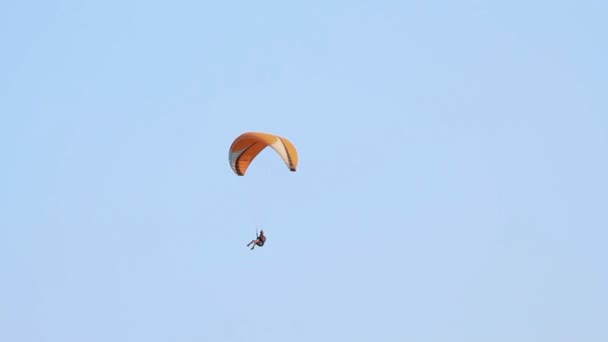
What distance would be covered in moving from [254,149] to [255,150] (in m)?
0.14

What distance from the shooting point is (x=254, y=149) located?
86.3 meters

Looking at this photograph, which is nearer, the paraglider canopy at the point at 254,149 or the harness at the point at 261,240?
the paraglider canopy at the point at 254,149

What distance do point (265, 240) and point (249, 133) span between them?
14.8 feet

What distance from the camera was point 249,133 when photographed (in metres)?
84.3

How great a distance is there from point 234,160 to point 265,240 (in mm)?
3847

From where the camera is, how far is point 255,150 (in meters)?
86.4

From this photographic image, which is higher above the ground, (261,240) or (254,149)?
(254,149)

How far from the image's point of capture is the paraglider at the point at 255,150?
8312 cm

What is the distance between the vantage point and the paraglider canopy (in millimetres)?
83125

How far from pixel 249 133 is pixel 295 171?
3564mm

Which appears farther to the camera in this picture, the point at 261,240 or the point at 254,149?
the point at 254,149

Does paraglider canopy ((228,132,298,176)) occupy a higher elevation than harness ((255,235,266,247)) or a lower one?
higher

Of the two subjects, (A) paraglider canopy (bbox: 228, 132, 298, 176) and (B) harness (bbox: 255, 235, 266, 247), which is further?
(B) harness (bbox: 255, 235, 266, 247)

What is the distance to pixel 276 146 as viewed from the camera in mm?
83375
